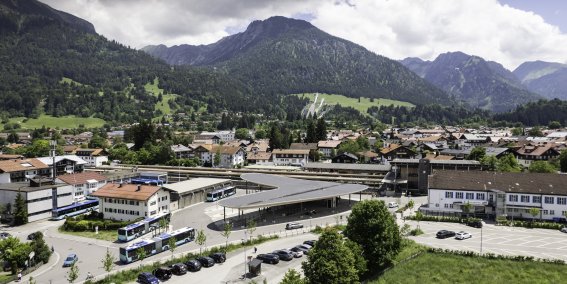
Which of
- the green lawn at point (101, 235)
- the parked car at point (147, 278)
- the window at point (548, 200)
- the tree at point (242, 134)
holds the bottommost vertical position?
the green lawn at point (101, 235)

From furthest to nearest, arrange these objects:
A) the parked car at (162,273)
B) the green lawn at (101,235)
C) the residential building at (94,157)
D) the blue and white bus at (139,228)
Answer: the residential building at (94,157), the green lawn at (101,235), the blue and white bus at (139,228), the parked car at (162,273)

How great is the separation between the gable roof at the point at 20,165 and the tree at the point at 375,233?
59.6 m

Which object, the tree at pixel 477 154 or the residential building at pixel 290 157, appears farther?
the residential building at pixel 290 157

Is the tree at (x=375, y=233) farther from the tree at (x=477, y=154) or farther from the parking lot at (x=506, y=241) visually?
the tree at (x=477, y=154)

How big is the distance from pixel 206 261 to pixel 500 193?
35836 mm

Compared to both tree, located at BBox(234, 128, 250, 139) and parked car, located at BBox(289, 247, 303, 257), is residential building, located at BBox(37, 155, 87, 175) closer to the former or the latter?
parked car, located at BBox(289, 247, 303, 257)

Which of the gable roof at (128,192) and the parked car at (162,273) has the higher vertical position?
the gable roof at (128,192)

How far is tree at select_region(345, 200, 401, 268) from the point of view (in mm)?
36031

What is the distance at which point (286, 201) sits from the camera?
171 feet

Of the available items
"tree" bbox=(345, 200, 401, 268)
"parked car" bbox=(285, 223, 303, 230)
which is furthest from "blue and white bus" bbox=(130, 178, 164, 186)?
"tree" bbox=(345, 200, 401, 268)

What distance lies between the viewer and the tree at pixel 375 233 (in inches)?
1419

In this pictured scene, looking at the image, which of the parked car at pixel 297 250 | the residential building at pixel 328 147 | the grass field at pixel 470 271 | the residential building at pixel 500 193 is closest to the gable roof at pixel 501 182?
the residential building at pixel 500 193

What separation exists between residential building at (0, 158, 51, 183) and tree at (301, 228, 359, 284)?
197 ft

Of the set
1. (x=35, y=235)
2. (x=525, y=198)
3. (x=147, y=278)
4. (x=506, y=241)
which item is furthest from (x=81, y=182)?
(x=525, y=198)
